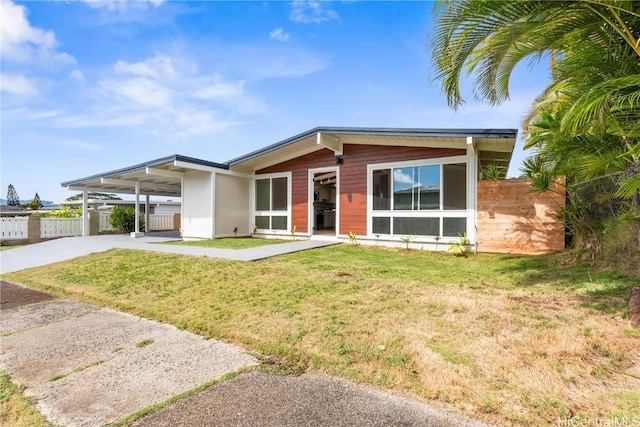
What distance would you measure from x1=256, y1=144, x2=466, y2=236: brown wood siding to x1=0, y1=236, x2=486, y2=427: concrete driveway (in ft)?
23.9

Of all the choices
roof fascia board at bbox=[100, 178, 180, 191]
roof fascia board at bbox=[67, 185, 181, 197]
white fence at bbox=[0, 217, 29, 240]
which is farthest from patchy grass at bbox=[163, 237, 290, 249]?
white fence at bbox=[0, 217, 29, 240]

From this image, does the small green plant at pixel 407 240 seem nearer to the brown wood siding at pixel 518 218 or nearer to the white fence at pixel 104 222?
the brown wood siding at pixel 518 218

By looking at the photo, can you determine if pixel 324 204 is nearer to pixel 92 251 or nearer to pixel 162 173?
pixel 162 173

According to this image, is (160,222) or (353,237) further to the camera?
(160,222)

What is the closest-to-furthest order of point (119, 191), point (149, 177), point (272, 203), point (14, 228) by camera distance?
point (272, 203), point (149, 177), point (14, 228), point (119, 191)

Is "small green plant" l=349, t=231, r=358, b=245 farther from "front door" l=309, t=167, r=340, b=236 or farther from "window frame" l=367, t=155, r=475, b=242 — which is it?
"front door" l=309, t=167, r=340, b=236

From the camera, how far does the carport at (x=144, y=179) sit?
11383 mm

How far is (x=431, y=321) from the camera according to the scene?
3670 mm

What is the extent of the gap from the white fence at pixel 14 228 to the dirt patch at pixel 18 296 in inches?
392

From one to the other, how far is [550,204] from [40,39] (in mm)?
14254

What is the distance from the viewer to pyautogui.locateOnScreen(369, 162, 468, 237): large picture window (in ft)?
29.3

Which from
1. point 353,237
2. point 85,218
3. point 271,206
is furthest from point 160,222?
point 353,237

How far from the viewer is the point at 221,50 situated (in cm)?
1032

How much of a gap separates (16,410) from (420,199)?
29.3ft
